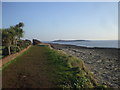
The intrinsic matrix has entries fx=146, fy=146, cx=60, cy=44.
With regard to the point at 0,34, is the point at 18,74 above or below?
below

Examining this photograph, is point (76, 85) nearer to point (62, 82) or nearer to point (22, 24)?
point (62, 82)

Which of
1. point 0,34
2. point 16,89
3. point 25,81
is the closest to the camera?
point 16,89

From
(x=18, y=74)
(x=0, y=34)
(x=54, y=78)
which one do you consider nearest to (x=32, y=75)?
(x=18, y=74)

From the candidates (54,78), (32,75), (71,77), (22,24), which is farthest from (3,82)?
(22,24)

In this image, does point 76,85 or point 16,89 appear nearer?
point 16,89

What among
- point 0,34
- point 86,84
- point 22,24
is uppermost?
point 22,24

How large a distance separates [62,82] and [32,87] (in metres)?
1.62

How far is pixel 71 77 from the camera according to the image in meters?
8.64

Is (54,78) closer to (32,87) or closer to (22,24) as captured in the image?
(32,87)

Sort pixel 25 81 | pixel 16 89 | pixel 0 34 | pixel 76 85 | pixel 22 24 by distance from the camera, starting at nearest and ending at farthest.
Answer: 1. pixel 16 89
2. pixel 76 85
3. pixel 25 81
4. pixel 0 34
5. pixel 22 24

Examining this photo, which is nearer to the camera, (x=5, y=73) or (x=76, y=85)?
(x=76, y=85)

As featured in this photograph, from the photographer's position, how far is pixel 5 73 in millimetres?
9703

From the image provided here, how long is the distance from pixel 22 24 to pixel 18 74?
28428 mm

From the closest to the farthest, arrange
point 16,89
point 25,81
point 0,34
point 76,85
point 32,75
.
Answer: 1. point 16,89
2. point 76,85
3. point 25,81
4. point 32,75
5. point 0,34
